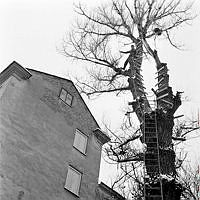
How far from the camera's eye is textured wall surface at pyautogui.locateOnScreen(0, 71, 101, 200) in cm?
1142

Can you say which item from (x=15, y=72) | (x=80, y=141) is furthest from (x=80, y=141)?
(x=15, y=72)

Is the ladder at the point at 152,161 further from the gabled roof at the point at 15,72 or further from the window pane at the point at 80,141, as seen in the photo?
the gabled roof at the point at 15,72

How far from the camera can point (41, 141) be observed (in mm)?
12969

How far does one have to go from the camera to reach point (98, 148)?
630 inches

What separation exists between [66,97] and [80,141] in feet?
7.34

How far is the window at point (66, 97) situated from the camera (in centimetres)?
1551

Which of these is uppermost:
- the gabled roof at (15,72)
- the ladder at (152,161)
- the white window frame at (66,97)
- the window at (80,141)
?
the white window frame at (66,97)

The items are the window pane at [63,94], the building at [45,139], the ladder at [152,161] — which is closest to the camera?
the ladder at [152,161]

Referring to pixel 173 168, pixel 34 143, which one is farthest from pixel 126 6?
pixel 173 168

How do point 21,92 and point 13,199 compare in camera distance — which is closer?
point 13,199

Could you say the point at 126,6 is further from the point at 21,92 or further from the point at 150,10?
the point at 21,92

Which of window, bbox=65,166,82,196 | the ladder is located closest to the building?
window, bbox=65,166,82,196

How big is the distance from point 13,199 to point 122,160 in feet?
12.6

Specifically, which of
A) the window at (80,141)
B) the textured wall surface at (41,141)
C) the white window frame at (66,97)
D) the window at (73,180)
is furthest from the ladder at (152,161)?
the white window frame at (66,97)
